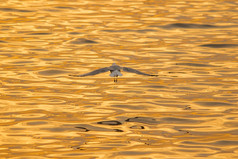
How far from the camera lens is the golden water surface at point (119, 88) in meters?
11.9

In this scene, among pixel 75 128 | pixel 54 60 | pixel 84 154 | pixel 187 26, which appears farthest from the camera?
pixel 187 26

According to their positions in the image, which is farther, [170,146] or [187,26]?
[187,26]

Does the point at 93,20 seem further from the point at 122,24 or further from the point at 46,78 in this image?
the point at 46,78

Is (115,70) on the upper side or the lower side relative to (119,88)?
upper

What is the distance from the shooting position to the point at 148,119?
13602mm

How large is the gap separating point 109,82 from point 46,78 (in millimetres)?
1772

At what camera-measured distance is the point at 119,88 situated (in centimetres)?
1670

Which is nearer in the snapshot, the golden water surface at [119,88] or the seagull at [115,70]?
the golden water surface at [119,88]

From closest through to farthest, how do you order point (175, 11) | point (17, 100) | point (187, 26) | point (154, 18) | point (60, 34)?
point (17, 100) → point (60, 34) → point (187, 26) → point (154, 18) → point (175, 11)

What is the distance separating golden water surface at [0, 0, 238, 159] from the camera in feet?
39.2

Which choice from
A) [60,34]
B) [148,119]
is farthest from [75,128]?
[60,34]

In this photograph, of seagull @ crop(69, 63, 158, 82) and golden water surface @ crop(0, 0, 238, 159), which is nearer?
golden water surface @ crop(0, 0, 238, 159)

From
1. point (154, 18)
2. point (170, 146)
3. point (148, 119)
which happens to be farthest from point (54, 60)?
point (154, 18)

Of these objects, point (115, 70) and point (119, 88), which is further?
point (115, 70)
